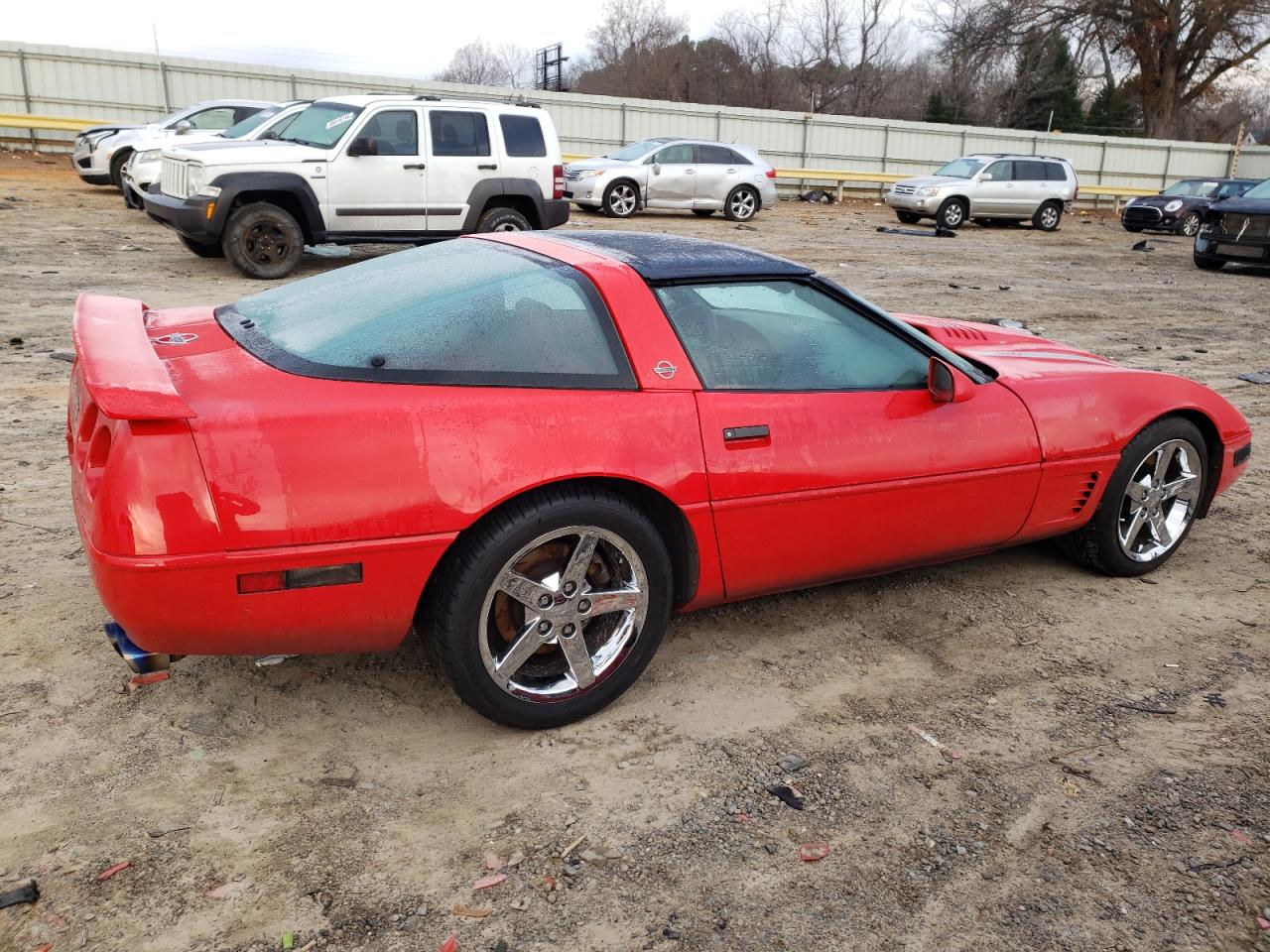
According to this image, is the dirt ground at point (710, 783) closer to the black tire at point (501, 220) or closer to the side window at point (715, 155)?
the black tire at point (501, 220)

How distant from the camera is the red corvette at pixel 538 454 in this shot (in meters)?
2.67

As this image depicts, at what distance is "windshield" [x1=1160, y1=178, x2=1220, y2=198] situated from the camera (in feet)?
81.9

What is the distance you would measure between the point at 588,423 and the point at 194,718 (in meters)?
1.48

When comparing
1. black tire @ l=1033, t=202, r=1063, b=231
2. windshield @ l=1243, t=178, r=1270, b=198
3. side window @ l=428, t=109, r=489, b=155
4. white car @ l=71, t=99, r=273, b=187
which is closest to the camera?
side window @ l=428, t=109, r=489, b=155

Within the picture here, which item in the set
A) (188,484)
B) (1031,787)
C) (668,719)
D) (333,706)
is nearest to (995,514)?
(1031,787)

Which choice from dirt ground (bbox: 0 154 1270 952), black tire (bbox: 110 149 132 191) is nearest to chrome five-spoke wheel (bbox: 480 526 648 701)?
dirt ground (bbox: 0 154 1270 952)

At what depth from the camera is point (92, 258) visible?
12.0 meters

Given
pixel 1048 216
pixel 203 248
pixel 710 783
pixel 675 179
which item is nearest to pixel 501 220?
pixel 203 248

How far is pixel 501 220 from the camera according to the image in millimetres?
12430

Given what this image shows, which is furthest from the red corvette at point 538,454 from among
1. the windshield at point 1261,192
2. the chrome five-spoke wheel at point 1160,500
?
the windshield at point 1261,192

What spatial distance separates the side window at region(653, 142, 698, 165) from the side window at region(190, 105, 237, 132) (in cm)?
751

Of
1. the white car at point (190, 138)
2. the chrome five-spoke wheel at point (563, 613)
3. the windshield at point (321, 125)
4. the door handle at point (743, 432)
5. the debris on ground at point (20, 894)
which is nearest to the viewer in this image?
the debris on ground at point (20, 894)

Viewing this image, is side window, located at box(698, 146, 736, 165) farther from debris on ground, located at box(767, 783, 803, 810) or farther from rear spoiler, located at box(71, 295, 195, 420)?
debris on ground, located at box(767, 783, 803, 810)

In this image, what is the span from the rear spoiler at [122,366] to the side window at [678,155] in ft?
56.5
